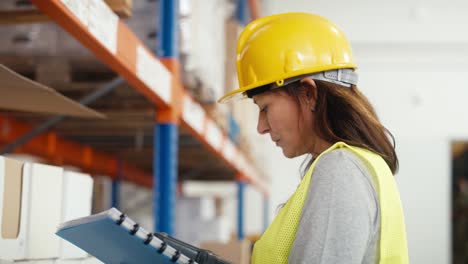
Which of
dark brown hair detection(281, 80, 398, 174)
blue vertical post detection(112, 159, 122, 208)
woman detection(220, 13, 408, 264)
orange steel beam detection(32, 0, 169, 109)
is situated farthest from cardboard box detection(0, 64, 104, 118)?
blue vertical post detection(112, 159, 122, 208)

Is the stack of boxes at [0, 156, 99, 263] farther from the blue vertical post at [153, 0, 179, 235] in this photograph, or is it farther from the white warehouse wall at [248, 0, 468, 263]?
the white warehouse wall at [248, 0, 468, 263]

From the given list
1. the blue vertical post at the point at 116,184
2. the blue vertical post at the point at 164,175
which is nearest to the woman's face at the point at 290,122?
the blue vertical post at the point at 164,175

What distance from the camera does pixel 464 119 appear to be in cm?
1266

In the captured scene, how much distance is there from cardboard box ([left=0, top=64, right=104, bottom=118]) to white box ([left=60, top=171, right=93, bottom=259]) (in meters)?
0.23

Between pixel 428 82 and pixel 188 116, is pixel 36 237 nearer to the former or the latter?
pixel 188 116

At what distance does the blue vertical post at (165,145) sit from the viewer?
3.16 metres

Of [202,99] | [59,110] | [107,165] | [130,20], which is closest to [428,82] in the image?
[107,165]

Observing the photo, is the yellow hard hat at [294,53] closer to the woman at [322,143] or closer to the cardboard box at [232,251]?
the woman at [322,143]

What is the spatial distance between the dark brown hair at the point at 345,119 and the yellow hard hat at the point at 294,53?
0.14 feet

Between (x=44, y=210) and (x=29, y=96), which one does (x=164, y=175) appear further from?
(x=44, y=210)

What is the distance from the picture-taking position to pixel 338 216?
1.35 meters

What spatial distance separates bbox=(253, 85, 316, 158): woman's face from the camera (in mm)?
1616

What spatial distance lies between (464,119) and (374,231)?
39.0 ft

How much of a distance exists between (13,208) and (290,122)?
0.66 metres
